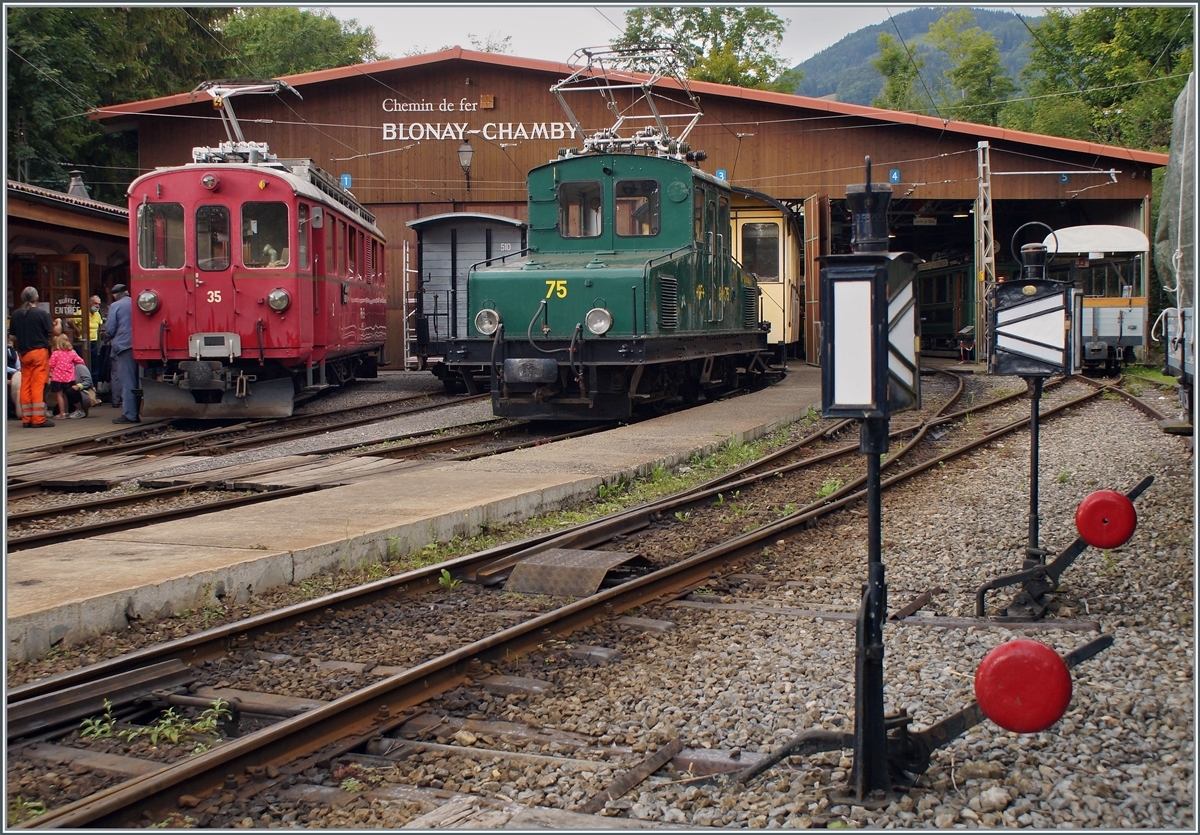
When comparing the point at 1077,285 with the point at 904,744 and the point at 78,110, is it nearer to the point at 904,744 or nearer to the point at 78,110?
the point at 904,744

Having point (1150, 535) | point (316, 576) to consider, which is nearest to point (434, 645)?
point (316, 576)

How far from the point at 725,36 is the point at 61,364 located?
1997 inches

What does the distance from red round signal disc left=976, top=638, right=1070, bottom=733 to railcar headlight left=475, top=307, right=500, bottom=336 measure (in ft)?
34.9

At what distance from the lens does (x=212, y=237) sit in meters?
15.6

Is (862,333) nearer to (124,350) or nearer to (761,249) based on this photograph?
(124,350)

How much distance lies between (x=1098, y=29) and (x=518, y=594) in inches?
1943

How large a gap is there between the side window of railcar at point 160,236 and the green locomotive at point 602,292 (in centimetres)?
435

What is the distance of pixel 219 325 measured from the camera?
1531 centimetres

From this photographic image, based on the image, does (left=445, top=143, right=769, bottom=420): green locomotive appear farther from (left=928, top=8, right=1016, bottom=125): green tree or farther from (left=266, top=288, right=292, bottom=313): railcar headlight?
(left=928, top=8, right=1016, bottom=125): green tree

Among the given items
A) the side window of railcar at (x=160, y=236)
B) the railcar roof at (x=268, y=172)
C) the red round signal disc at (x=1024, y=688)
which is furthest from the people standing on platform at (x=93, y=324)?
the red round signal disc at (x=1024, y=688)

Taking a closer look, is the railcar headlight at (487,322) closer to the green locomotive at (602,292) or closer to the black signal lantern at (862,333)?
the green locomotive at (602,292)

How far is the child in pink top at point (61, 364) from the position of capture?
52.3 feet

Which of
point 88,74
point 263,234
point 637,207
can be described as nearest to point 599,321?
point 637,207

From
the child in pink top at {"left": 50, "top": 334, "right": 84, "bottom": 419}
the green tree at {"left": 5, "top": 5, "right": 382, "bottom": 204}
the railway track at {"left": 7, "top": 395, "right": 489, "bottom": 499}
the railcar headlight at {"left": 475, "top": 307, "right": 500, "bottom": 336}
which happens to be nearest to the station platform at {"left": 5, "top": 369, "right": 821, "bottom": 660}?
the railcar headlight at {"left": 475, "top": 307, "right": 500, "bottom": 336}
